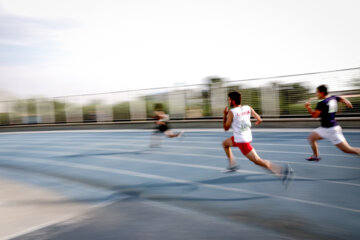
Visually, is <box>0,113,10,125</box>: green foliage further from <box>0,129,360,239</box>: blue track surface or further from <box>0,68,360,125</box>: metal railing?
<box>0,129,360,239</box>: blue track surface

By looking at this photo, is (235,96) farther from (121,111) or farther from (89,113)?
(89,113)

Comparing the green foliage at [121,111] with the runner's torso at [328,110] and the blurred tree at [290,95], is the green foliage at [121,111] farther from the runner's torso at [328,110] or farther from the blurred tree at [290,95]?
the runner's torso at [328,110]

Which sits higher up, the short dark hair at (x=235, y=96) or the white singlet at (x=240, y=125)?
the short dark hair at (x=235, y=96)

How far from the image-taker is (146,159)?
27.8 feet

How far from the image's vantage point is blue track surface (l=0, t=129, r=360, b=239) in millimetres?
3807

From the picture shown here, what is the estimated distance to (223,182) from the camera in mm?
5641

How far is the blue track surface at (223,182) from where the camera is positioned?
3807 millimetres

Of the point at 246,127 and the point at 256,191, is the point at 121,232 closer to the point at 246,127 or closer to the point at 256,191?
the point at 256,191

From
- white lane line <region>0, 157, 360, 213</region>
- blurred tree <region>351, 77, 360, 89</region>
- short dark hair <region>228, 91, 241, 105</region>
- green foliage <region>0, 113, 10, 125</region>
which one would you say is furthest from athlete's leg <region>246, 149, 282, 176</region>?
green foliage <region>0, 113, 10, 125</region>

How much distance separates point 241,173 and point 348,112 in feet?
28.2

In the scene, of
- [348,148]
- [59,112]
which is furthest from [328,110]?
[59,112]

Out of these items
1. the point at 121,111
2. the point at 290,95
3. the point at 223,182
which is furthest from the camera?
the point at 121,111

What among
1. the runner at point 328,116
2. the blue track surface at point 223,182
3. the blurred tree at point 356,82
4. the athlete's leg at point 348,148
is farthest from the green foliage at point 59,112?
the athlete's leg at point 348,148

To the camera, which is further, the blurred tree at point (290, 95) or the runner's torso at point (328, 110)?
the blurred tree at point (290, 95)
